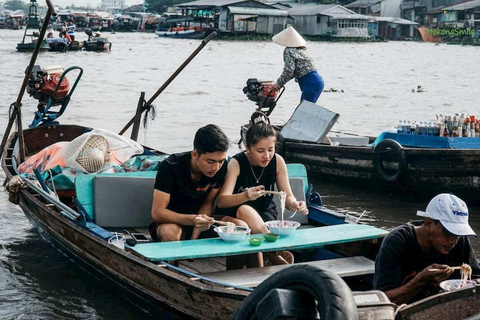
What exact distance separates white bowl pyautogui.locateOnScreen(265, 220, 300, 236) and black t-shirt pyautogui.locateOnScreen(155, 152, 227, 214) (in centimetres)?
44

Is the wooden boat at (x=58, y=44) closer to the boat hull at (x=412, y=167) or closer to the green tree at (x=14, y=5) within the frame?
the boat hull at (x=412, y=167)

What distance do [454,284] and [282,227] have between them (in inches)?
55.5

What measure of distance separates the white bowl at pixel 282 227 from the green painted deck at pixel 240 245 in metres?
0.04

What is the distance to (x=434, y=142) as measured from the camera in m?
8.59

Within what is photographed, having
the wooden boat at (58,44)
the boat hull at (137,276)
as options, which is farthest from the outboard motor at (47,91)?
the wooden boat at (58,44)

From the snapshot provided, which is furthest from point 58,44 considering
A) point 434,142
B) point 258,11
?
point 434,142

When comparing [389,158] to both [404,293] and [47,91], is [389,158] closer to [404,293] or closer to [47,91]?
[47,91]

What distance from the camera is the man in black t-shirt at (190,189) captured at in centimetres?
473

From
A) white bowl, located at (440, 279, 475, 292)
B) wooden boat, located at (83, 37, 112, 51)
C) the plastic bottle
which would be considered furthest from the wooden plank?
wooden boat, located at (83, 37, 112, 51)

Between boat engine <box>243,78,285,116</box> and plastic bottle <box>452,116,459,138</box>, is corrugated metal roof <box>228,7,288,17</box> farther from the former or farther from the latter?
plastic bottle <box>452,116,459,138</box>

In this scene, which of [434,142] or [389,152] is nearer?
[434,142]

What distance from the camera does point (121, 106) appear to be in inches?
725

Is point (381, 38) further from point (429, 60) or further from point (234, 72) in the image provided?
point (234, 72)

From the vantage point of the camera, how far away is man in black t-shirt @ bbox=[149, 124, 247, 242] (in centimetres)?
473
